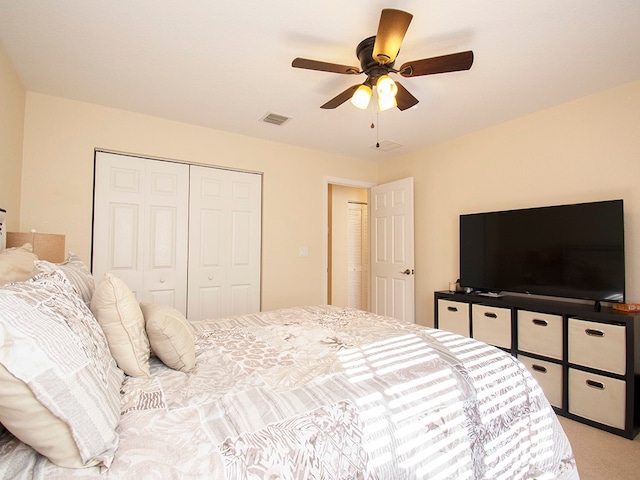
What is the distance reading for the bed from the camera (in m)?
0.70

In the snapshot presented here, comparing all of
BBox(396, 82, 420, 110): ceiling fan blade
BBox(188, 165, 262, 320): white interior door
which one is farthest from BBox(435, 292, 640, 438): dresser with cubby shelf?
BBox(188, 165, 262, 320): white interior door

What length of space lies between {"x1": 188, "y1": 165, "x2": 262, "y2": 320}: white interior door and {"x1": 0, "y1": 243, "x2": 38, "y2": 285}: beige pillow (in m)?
1.85

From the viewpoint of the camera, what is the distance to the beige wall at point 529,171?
7.86 ft

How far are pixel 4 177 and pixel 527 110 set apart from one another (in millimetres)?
4158

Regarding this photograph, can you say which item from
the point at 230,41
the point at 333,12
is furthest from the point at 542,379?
the point at 230,41

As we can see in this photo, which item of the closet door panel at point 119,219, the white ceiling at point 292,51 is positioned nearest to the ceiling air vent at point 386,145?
the white ceiling at point 292,51

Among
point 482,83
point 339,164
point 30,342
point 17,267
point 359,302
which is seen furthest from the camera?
point 359,302

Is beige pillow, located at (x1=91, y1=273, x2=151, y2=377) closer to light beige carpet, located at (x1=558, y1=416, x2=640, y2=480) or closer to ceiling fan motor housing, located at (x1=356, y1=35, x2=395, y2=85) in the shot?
ceiling fan motor housing, located at (x1=356, y1=35, x2=395, y2=85)

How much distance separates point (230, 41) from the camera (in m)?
1.92

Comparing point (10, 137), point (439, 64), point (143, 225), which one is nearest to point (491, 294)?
point (439, 64)

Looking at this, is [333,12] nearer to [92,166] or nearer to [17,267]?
[17,267]

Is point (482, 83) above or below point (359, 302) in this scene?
above

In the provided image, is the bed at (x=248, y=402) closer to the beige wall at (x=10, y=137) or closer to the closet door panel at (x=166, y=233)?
→ the beige wall at (x=10, y=137)

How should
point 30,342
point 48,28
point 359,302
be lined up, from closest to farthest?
1. point 30,342
2. point 48,28
3. point 359,302
